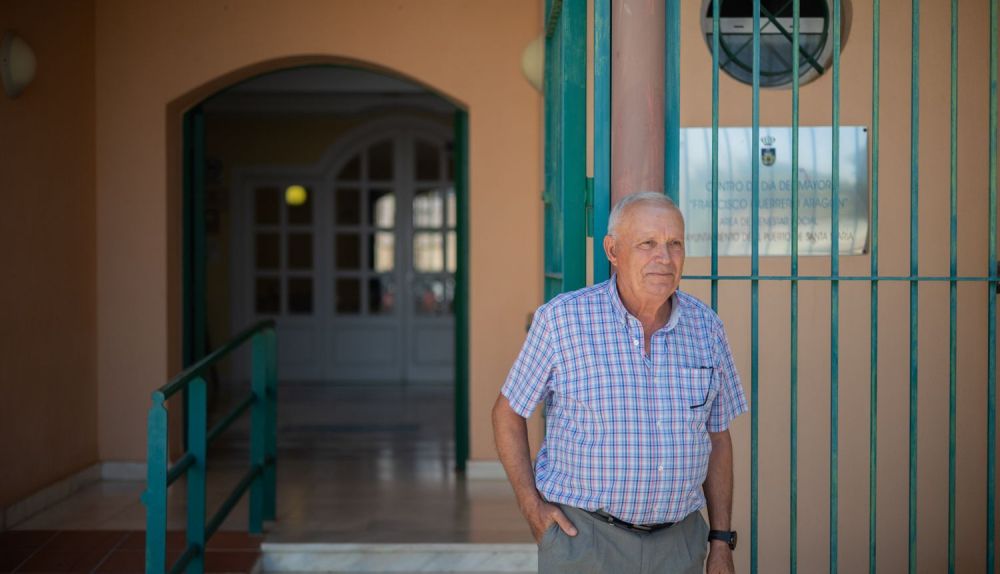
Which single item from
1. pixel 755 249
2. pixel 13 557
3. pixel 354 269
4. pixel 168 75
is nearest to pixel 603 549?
pixel 755 249

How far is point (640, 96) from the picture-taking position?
7.77 ft

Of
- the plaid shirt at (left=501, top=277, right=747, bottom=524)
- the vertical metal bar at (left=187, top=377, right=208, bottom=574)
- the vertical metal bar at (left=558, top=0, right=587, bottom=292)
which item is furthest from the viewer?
the vertical metal bar at (left=187, top=377, right=208, bottom=574)

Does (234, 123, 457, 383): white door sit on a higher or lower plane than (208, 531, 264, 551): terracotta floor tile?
higher

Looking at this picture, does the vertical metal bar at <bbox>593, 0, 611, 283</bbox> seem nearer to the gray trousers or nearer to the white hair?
the white hair

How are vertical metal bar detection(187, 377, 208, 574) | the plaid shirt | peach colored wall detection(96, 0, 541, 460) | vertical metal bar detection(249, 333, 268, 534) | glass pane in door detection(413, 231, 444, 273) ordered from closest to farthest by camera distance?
1. the plaid shirt
2. vertical metal bar detection(187, 377, 208, 574)
3. vertical metal bar detection(249, 333, 268, 534)
4. peach colored wall detection(96, 0, 541, 460)
5. glass pane in door detection(413, 231, 444, 273)

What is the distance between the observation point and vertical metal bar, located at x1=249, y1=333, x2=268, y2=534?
4105mm

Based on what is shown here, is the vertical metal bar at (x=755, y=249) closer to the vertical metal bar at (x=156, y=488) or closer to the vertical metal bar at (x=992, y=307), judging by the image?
the vertical metal bar at (x=992, y=307)

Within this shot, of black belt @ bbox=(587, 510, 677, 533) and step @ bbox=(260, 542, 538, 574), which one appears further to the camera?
step @ bbox=(260, 542, 538, 574)

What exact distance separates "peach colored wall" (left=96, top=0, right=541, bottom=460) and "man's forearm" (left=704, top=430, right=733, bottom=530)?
314 centimetres

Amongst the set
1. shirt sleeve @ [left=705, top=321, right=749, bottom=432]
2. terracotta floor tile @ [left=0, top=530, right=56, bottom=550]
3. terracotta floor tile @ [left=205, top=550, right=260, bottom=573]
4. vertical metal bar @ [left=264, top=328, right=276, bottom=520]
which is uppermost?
shirt sleeve @ [left=705, top=321, right=749, bottom=432]

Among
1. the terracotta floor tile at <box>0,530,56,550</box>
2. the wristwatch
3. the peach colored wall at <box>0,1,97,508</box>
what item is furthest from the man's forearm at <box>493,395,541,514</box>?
the peach colored wall at <box>0,1,97,508</box>

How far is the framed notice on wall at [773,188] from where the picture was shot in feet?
11.3

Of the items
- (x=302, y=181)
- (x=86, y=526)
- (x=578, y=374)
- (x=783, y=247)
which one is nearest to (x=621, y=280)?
(x=578, y=374)

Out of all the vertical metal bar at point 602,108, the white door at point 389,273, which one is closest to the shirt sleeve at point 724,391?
the vertical metal bar at point 602,108
